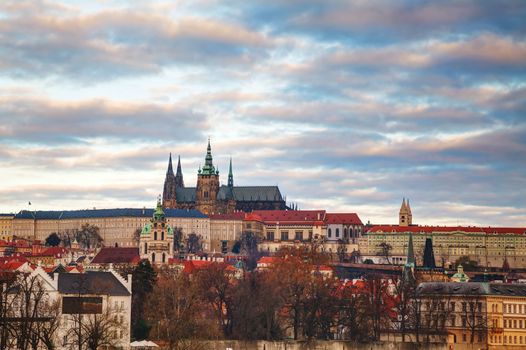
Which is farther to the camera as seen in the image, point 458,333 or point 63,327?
point 458,333

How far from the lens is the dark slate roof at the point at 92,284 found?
3445 inches

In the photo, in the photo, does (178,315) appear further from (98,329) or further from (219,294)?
(219,294)

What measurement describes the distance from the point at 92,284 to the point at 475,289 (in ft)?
126

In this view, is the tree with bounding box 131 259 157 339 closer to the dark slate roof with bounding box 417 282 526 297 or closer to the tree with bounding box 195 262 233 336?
the tree with bounding box 195 262 233 336

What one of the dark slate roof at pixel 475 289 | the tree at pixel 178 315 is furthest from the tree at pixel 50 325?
the dark slate roof at pixel 475 289

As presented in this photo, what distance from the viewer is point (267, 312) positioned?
102062 millimetres

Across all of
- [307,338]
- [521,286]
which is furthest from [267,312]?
[521,286]

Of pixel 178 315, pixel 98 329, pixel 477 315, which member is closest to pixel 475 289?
pixel 477 315

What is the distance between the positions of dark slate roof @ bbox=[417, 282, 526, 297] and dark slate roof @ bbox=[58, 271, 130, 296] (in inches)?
1324

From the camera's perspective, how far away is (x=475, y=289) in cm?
11400

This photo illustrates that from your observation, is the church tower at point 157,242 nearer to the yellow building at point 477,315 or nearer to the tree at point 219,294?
the tree at point 219,294

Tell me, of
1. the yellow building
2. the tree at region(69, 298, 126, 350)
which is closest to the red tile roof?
the yellow building

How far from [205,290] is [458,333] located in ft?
69.4

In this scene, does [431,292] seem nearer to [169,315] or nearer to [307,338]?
[307,338]
